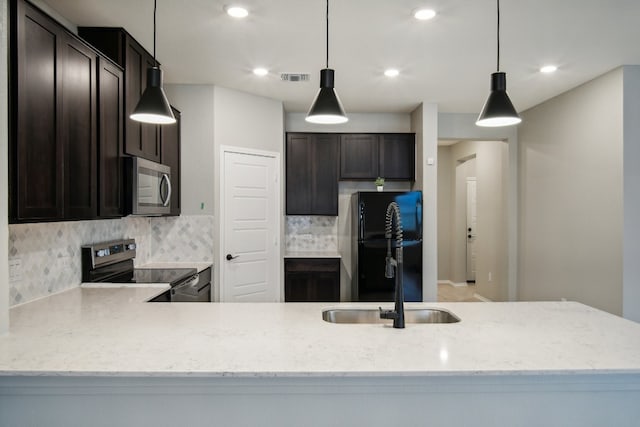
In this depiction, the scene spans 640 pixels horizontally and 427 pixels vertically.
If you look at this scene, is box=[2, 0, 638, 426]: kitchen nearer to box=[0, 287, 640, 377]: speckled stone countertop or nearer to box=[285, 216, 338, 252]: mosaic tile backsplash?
box=[285, 216, 338, 252]: mosaic tile backsplash

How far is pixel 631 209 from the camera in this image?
3.60 m

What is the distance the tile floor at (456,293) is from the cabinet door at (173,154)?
4.39 m

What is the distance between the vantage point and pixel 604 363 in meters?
1.32

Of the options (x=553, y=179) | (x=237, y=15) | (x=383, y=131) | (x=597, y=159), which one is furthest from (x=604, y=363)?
(x=383, y=131)

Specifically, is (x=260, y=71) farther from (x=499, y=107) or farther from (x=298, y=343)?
(x=298, y=343)

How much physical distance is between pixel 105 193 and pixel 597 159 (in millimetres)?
4269

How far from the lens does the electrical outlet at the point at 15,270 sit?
2199 mm

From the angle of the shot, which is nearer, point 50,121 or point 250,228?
point 50,121

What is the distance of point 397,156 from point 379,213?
98 centimetres

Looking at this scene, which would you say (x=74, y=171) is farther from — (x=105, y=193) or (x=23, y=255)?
(x=23, y=255)

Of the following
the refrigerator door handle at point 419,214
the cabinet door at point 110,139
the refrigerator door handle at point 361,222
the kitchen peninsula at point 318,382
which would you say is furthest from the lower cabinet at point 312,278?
the kitchen peninsula at point 318,382

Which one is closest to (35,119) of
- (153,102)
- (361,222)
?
(153,102)

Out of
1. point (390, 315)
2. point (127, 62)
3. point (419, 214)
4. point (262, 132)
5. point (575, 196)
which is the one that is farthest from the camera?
point (419, 214)

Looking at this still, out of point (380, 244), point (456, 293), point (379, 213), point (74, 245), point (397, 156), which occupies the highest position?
point (397, 156)
